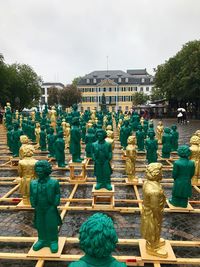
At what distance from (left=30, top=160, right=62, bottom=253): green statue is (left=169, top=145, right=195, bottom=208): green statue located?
3.57m

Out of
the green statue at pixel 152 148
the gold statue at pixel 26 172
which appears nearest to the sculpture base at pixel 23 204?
the gold statue at pixel 26 172

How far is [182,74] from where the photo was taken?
131ft

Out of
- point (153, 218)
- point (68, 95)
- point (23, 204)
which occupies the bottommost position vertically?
point (23, 204)

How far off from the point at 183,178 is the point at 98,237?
5.33 m

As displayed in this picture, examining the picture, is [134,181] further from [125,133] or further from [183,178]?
[125,133]

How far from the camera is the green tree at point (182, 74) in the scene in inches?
1457

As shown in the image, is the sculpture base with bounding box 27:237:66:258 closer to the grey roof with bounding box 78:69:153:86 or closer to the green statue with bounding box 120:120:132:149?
the green statue with bounding box 120:120:132:149

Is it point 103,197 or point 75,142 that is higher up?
point 75,142

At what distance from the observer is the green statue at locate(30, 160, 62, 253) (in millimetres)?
5332

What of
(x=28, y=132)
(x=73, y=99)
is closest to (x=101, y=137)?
(x=28, y=132)

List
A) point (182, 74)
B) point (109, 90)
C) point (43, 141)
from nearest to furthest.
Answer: point (43, 141)
point (182, 74)
point (109, 90)

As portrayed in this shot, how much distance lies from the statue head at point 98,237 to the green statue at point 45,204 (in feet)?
8.49

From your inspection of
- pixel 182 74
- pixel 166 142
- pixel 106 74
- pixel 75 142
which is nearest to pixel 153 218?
pixel 75 142

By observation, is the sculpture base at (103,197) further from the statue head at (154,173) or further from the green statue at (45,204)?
the statue head at (154,173)
